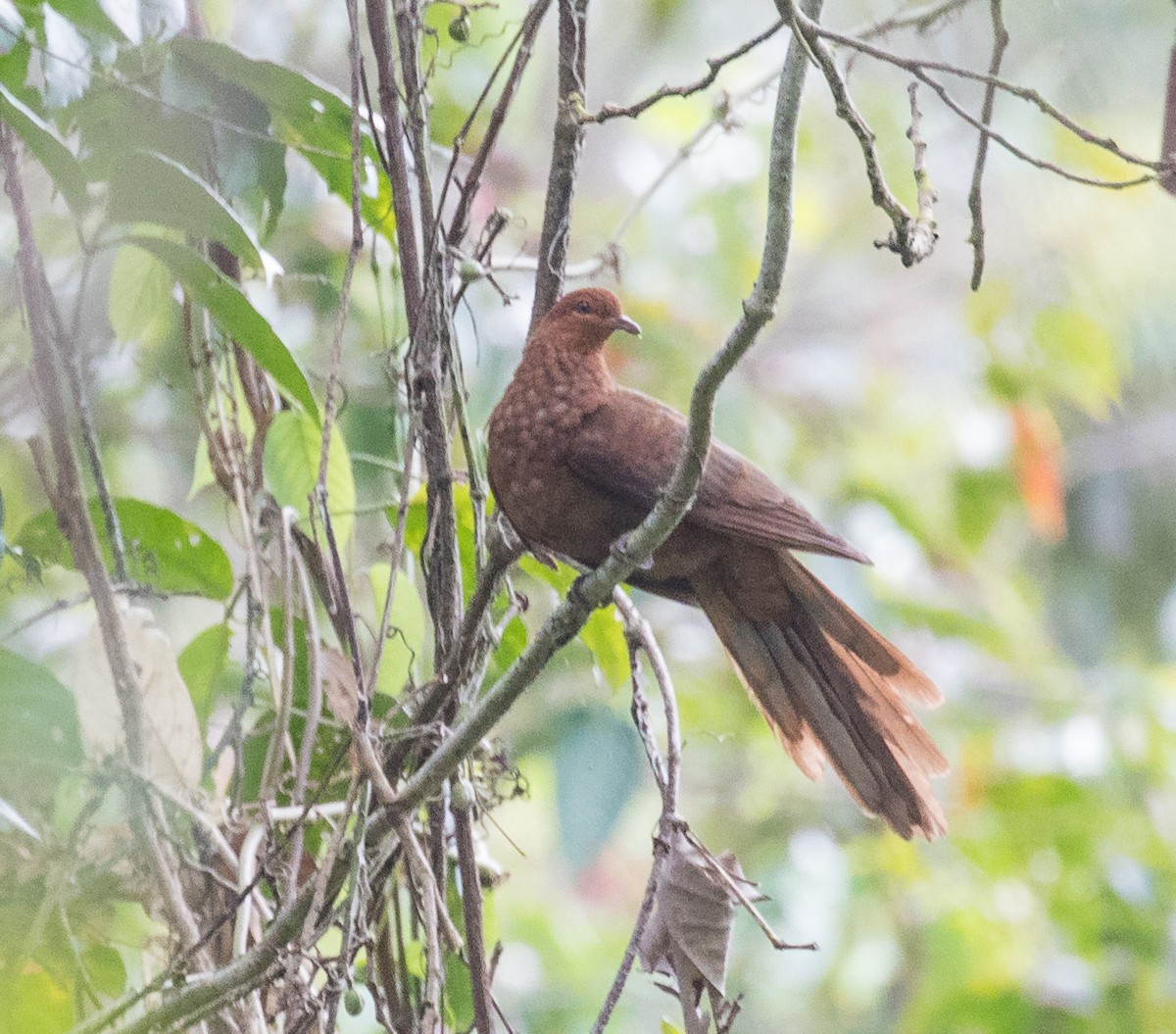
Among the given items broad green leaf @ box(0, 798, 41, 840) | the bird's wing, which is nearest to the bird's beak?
the bird's wing

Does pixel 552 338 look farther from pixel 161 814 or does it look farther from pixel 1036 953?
pixel 1036 953

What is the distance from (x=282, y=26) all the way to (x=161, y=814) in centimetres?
267

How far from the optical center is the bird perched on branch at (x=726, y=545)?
2342 mm

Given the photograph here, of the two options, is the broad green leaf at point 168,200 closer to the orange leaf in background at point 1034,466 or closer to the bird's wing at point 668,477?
the bird's wing at point 668,477

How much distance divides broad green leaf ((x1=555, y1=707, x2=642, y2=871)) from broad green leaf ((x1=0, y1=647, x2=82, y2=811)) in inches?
44.6

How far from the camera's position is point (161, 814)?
6.61 ft

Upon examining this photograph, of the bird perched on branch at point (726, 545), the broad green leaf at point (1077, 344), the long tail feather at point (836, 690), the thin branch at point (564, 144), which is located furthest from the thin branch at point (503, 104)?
the broad green leaf at point (1077, 344)

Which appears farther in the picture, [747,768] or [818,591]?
[747,768]

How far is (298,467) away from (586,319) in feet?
2.18

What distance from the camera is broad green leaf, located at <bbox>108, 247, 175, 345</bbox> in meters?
2.21

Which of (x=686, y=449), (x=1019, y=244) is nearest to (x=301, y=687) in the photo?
(x=686, y=449)

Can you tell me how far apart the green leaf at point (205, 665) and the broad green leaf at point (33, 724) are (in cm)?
25

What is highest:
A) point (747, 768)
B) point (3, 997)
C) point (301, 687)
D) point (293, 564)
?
point (747, 768)

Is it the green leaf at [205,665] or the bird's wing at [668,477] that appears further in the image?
the bird's wing at [668,477]
